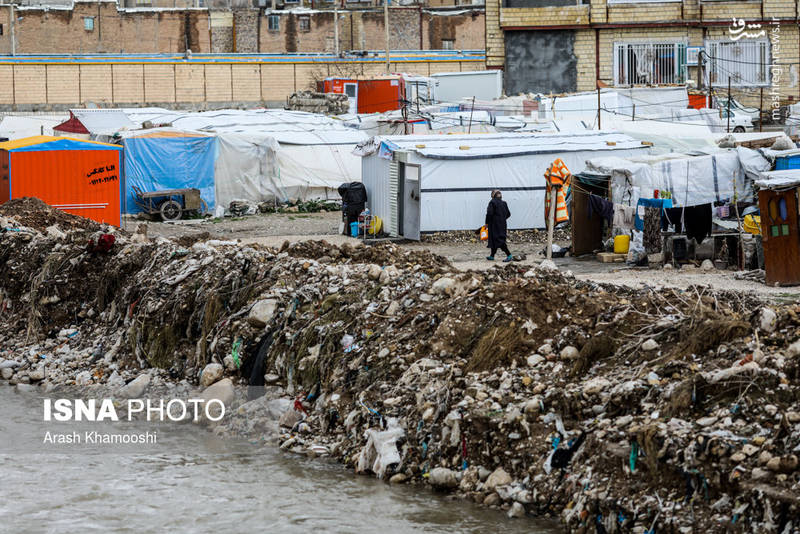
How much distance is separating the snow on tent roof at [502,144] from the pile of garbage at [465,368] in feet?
26.0

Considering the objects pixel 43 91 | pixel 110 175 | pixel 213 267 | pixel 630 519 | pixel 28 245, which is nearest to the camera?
pixel 630 519

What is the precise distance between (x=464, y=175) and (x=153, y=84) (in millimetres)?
30080

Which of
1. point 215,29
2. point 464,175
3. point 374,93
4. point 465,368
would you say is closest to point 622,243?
point 464,175

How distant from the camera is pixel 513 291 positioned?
33.4ft

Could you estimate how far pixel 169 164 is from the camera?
87.8 feet

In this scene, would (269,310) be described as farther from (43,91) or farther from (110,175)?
(43,91)

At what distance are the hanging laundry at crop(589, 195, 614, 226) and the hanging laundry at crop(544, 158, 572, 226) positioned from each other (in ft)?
1.64

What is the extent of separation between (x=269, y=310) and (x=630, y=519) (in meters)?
5.58

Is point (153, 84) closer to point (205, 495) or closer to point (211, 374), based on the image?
point (211, 374)

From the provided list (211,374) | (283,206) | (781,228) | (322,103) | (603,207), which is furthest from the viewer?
(322,103)

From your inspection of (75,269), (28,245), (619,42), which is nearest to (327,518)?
(75,269)

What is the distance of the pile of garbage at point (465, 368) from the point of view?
7371mm

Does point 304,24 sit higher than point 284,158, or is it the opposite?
point 304,24

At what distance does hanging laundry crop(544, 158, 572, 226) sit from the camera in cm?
1825
